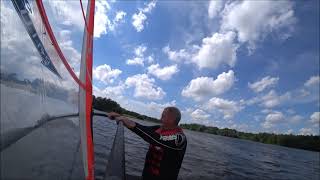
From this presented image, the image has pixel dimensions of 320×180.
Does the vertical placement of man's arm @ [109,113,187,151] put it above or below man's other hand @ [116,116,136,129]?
below

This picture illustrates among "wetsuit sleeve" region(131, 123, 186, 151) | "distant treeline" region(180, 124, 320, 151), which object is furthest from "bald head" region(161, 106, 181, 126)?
"distant treeline" region(180, 124, 320, 151)

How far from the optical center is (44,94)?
1936 mm

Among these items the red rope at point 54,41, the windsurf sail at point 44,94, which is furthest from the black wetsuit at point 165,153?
the red rope at point 54,41

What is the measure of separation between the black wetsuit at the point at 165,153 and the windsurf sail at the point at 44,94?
1515 mm

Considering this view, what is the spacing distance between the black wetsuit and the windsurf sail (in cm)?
151

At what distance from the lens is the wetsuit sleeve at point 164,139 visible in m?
3.86

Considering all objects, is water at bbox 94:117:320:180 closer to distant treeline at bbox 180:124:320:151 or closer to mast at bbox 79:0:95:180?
mast at bbox 79:0:95:180

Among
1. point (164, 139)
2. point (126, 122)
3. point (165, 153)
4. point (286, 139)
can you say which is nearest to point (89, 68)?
point (126, 122)

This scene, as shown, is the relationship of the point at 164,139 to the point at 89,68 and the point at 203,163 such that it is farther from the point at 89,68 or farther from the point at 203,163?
the point at 203,163

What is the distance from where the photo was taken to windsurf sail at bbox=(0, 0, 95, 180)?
1368 millimetres

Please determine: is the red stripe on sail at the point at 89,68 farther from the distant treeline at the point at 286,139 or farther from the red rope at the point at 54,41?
the distant treeline at the point at 286,139

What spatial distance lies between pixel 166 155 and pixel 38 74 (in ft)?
8.85

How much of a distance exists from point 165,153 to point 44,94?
2.51 metres

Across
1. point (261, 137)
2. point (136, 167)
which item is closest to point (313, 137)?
point (261, 137)
